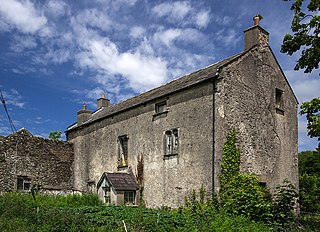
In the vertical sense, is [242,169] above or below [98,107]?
below

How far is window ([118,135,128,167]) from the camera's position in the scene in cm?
2252

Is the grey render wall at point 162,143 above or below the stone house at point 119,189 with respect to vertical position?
above

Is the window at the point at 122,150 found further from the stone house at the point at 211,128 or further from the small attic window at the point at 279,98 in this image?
the small attic window at the point at 279,98

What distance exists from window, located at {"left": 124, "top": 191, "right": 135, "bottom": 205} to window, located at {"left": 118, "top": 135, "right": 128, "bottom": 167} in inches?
88.0

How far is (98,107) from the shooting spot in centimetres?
3256

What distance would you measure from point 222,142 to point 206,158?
1085mm

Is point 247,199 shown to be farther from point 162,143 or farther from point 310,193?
point 310,193

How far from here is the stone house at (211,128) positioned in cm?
1716

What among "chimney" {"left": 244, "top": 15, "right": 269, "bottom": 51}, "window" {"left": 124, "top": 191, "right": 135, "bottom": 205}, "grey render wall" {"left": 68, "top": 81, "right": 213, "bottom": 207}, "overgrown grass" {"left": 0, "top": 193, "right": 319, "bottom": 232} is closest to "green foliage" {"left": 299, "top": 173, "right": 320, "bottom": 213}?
"grey render wall" {"left": 68, "top": 81, "right": 213, "bottom": 207}

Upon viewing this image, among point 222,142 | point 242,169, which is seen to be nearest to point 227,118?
point 222,142

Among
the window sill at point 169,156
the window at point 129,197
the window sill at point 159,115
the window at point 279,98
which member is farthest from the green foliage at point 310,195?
the window at point 129,197

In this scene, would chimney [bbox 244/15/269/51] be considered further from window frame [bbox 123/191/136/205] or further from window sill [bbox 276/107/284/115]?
window frame [bbox 123/191/136/205]

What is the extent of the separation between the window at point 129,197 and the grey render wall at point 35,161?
344 inches

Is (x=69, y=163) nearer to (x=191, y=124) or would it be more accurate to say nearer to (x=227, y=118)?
(x=191, y=124)
